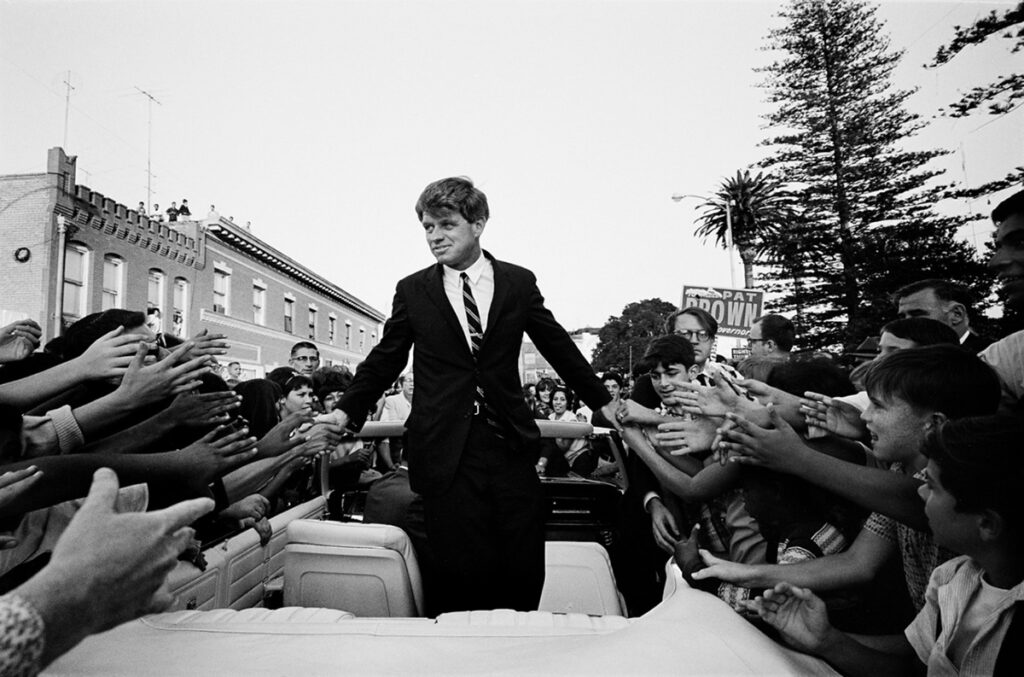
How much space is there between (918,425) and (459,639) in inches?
53.9

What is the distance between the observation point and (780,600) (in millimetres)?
1521

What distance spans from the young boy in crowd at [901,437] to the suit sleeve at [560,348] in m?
0.90

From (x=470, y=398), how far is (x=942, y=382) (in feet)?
5.04

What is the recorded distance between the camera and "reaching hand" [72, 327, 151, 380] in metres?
2.15

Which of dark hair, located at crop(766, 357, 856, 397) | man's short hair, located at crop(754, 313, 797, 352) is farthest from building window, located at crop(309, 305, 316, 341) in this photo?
dark hair, located at crop(766, 357, 856, 397)

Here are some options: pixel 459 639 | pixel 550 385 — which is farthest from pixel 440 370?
pixel 550 385

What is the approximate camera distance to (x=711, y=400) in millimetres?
1967

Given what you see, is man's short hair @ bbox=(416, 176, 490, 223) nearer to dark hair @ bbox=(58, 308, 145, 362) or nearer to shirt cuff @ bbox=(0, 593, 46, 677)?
dark hair @ bbox=(58, 308, 145, 362)

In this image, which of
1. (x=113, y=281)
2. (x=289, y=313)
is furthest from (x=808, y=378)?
(x=289, y=313)

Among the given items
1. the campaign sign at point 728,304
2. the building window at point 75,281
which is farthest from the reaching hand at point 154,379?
the building window at point 75,281

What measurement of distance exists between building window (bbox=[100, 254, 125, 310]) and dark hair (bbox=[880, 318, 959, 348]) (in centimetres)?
2058

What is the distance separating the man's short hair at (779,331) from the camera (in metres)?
5.48

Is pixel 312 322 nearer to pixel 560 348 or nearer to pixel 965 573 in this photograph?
pixel 560 348

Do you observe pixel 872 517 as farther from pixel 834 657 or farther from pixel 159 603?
pixel 159 603
